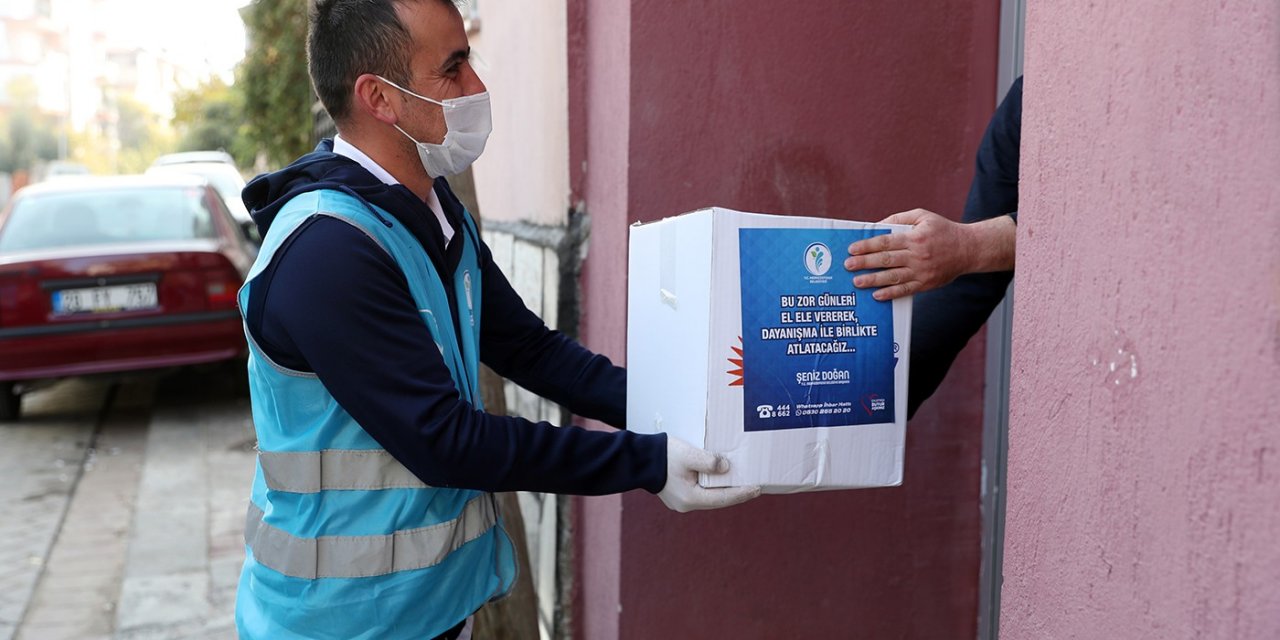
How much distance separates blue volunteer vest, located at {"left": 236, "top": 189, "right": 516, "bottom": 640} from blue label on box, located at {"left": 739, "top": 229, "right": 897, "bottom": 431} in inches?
22.3

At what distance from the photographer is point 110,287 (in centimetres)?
661

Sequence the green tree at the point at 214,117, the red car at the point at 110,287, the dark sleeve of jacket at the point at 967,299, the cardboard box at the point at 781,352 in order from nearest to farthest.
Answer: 1. the cardboard box at the point at 781,352
2. the dark sleeve of jacket at the point at 967,299
3. the red car at the point at 110,287
4. the green tree at the point at 214,117

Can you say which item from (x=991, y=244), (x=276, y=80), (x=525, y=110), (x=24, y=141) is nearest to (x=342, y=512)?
(x=991, y=244)

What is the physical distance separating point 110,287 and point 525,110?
4.12m

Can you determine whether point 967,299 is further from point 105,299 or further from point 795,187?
point 105,299

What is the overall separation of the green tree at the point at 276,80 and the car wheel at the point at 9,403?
429 cm

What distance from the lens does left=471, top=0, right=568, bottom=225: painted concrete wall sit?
3.16 m

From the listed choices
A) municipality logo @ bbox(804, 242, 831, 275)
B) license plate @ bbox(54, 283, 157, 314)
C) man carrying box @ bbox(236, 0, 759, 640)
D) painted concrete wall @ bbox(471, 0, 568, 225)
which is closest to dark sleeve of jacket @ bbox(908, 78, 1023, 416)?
municipality logo @ bbox(804, 242, 831, 275)

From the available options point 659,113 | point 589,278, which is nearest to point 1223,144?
point 659,113

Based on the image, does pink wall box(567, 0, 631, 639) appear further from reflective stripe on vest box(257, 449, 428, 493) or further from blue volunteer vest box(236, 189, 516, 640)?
reflective stripe on vest box(257, 449, 428, 493)

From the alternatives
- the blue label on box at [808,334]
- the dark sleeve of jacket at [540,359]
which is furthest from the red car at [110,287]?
the blue label on box at [808,334]

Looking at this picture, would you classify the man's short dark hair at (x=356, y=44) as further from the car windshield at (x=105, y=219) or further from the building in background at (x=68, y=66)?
the building in background at (x=68, y=66)

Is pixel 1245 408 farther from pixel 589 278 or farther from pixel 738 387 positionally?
pixel 589 278

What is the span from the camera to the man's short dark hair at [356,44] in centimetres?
195
